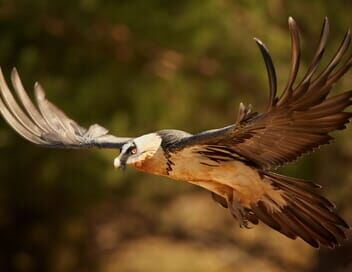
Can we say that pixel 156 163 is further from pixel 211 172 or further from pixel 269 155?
pixel 269 155

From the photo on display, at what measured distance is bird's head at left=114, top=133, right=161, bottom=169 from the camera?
81.0 inches

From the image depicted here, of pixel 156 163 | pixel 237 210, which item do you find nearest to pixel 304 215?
pixel 237 210

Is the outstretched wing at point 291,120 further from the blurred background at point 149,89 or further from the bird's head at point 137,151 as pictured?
the blurred background at point 149,89

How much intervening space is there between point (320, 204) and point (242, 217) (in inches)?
8.0

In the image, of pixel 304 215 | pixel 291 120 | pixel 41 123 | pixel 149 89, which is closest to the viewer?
pixel 291 120

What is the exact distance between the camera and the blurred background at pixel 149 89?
552cm

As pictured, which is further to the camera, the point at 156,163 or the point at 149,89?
the point at 149,89

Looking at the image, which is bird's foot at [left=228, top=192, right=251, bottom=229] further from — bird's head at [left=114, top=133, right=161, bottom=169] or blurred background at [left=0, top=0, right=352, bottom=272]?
blurred background at [left=0, top=0, right=352, bottom=272]

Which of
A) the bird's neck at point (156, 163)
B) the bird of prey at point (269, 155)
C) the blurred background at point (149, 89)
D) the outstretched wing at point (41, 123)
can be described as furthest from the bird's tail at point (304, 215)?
the blurred background at point (149, 89)

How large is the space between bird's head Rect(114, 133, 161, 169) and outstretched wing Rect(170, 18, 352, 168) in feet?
0.16

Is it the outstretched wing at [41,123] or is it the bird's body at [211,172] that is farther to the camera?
the outstretched wing at [41,123]

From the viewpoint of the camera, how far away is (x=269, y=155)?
2123 mm

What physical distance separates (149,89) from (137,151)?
3.92 metres

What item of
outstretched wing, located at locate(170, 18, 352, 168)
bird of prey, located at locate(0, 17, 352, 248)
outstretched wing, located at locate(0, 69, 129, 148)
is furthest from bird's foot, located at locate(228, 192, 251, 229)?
outstretched wing, located at locate(0, 69, 129, 148)
